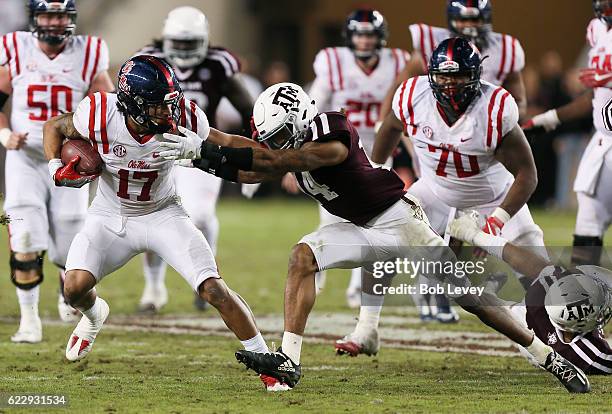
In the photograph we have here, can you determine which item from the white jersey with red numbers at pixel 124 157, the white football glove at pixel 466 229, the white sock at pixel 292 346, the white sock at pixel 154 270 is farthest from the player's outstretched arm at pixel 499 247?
the white sock at pixel 154 270

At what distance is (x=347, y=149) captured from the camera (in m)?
4.99

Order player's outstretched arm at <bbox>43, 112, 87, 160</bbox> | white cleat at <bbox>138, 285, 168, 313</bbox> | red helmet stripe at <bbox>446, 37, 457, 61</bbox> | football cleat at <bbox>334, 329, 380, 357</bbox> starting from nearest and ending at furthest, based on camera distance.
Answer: player's outstretched arm at <bbox>43, 112, 87, 160</bbox> < red helmet stripe at <bbox>446, 37, 457, 61</bbox> < football cleat at <bbox>334, 329, 380, 357</bbox> < white cleat at <bbox>138, 285, 168, 313</bbox>

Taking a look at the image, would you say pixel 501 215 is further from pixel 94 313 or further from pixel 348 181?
pixel 94 313

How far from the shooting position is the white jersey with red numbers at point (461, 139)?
5582 millimetres

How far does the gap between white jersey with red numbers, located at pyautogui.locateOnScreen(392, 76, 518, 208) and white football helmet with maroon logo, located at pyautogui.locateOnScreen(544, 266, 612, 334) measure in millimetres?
880

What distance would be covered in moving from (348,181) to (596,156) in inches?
72.9

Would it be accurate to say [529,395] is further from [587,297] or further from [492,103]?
[492,103]

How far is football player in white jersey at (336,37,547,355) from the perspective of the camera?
18.1 feet

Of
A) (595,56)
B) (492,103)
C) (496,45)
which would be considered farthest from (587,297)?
(496,45)

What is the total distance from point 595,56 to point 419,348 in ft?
6.21

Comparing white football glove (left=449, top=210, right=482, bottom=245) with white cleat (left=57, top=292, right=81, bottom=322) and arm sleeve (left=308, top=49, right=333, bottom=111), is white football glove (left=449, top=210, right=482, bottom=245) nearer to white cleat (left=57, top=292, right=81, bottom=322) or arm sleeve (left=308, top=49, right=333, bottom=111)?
white cleat (left=57, top=292, right=81, bottom=322)

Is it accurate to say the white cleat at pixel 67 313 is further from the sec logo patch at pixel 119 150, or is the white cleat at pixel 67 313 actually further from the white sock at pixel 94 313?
the sec logo patch at pixel 119 150

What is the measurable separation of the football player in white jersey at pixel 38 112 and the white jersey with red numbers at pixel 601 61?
9.01ft

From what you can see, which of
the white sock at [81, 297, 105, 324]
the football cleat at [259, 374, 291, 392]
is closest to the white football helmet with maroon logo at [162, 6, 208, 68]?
the white sock at [81, 297, 105, 324]
